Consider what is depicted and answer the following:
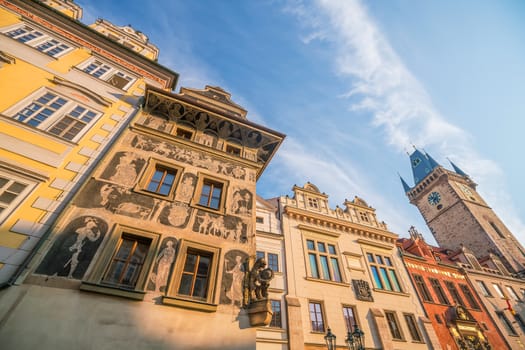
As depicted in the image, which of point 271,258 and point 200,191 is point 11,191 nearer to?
point 200,191

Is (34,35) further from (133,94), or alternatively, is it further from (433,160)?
(433,160)

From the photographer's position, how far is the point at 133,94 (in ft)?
41.0

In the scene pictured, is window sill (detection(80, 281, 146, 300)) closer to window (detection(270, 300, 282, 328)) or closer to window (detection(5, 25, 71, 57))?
window (detection(270, 300, 282, 328))

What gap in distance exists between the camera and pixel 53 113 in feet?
29.9

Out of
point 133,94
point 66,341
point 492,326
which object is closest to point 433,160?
point 492,326

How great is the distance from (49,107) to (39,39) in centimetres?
541

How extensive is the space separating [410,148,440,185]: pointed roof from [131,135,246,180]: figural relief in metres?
57.5

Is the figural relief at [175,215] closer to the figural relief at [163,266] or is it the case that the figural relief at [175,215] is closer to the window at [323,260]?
the figural relief at [163,266]

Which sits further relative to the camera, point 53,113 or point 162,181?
point 162,181

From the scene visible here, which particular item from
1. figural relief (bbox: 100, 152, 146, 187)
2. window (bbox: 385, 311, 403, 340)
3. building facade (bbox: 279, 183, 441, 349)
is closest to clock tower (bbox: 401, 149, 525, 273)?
building facade (bbox: 279, 183, 441, 349)

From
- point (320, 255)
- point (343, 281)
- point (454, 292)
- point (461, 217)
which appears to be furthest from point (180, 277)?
point (461, 217)

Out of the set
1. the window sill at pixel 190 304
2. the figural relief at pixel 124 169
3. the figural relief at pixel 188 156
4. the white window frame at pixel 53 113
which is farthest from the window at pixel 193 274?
the white window frame at pixel 53 113

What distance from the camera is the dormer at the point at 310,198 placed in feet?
63.9

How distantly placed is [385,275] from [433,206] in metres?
37.7
